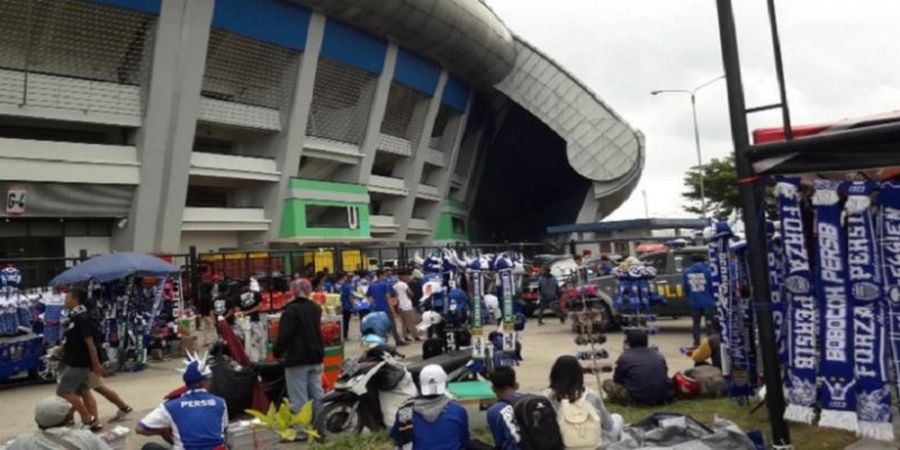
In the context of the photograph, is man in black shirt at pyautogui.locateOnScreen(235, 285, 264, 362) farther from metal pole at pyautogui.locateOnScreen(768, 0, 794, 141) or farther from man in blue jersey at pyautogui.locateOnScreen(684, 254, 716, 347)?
metal pole at pyautogui.locateOnScreen(768, 0, 794, 141)

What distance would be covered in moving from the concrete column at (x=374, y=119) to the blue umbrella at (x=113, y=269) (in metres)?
23.6

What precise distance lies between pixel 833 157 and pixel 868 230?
0.61 meters

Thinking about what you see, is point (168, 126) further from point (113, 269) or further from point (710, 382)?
point (710, 382)

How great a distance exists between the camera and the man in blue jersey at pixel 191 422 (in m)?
5.35

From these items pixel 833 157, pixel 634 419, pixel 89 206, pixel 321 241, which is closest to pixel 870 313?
pixel 833 157

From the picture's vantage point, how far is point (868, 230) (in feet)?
16.5

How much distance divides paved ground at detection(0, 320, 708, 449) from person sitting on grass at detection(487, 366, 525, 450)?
14.3 feet

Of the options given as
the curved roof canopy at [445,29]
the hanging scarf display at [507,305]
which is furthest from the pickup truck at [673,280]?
the curved roof canopy at [445,29]

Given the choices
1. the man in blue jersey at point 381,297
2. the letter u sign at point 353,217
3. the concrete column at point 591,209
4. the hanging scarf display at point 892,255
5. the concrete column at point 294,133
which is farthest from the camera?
the concrete column at point 591,209

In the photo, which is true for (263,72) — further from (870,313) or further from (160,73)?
(870,313)

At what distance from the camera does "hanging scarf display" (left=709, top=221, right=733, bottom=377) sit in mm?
7414

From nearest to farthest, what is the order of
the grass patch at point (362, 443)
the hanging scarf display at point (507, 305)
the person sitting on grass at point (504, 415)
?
the person sitting on grass at point (504, 415) → the grass patch at point (362, 443) → the hanging scarf display at point (507, 305)

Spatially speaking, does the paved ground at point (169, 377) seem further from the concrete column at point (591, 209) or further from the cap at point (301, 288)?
the concrete column at point (591, 209)

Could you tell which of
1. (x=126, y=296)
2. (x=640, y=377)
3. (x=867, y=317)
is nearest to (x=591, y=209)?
(x=126, y=296)
